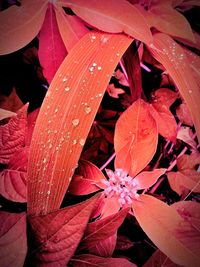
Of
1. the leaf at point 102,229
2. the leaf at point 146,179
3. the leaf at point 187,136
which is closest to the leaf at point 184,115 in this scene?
the leaf at point 187,136

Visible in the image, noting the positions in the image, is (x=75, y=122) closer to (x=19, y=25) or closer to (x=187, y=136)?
(x=19, y=25)

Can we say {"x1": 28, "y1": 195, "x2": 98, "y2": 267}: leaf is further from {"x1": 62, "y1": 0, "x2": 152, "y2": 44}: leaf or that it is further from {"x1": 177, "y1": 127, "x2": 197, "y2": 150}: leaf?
{"x1": 177, "y1": 127, "x2": 197, "y2": 150}: leaf

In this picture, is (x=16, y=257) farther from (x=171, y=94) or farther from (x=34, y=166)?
(x=171, y=94)

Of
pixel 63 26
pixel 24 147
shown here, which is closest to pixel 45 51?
pixel 63 26

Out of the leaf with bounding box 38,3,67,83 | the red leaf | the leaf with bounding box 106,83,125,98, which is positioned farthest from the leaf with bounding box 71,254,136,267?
the leaf with bounding box 106,83,125,98

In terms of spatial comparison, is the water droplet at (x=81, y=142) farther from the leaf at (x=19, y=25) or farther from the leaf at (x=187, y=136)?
the leaf at (x=187, y=136)

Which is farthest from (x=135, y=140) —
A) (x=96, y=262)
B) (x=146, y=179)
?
(x=96, y=262)
